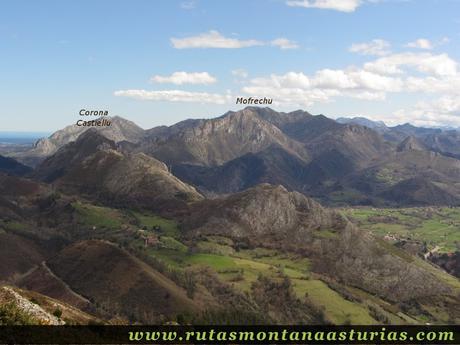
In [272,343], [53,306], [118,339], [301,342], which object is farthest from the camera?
[301,342]

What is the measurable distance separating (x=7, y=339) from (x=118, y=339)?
26.1 m

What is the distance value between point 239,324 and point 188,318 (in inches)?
950

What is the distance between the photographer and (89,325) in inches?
3499

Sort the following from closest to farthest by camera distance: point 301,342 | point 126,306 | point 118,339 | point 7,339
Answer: point 7,339 < point 118,339 < point 301,342 < point 126,306

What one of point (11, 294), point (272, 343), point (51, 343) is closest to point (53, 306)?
point (11, 294)

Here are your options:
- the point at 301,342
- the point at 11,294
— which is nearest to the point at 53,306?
the point at 11,294

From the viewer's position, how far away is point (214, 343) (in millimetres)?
127000

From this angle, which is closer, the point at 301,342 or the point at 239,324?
the point at 301,342

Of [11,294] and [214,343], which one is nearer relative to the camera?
[11,294]

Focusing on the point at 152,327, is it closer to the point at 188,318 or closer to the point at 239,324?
the point at 188,318

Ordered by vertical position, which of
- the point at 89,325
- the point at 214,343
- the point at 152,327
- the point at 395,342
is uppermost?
the point at 89,325

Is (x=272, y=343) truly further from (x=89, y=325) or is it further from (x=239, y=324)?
(x=89, y=325)

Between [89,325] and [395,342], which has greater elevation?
[89,325]

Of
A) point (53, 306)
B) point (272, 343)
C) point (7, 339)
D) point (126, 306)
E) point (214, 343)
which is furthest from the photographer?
point (126, 306)
